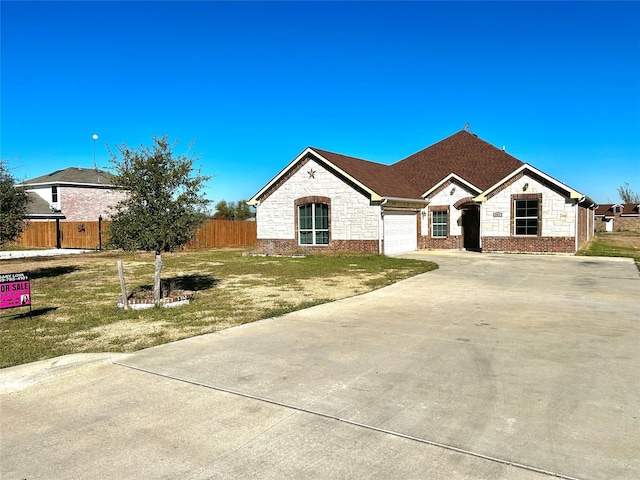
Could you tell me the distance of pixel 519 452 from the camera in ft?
12.9

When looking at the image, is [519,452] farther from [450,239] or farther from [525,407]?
[450,239]

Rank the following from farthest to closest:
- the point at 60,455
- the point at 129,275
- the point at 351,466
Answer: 1. the point at 129,275
2. the point at 60,455
3. the point at 351,466

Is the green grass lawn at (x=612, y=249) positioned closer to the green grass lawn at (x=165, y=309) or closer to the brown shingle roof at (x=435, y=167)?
the brown shingle roof at (x=435, y=167)

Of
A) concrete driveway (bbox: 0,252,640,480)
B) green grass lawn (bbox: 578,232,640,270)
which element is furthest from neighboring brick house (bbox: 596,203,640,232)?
concrete driveway (bbox: 0,252,640,480)

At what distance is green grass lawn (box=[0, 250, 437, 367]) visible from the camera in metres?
7.71

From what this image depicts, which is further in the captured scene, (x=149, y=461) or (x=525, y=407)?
(x=525, y=407)

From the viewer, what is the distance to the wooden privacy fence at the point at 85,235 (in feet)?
115

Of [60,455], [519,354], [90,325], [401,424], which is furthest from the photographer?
[90,325]

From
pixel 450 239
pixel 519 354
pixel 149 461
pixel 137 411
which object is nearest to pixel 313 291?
pixel 519 354

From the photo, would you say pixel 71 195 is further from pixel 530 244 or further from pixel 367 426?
pixel 367 426

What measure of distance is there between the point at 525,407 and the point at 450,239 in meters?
23.7

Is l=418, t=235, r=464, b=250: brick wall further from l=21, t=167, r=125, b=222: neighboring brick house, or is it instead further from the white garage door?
l=21, t=167, r=125, b=222: neighboring brick house

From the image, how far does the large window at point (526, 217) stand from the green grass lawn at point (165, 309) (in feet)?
26.2

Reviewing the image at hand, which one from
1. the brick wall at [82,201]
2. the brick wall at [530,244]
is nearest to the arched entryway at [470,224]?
the brick wall at [530,244]
